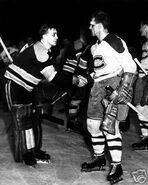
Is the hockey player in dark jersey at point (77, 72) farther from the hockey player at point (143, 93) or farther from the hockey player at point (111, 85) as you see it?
the hockey player at point (111, 85)

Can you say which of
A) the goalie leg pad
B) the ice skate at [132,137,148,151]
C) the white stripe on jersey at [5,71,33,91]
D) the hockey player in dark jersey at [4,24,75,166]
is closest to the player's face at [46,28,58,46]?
the hockey player in dark jersey at [4,24,75,166]

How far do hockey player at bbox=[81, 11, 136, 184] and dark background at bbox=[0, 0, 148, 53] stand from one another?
8057mm

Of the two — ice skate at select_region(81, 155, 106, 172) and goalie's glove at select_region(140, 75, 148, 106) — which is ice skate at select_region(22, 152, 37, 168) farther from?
goalie's glove at select_region(140, 75, 148, 106)

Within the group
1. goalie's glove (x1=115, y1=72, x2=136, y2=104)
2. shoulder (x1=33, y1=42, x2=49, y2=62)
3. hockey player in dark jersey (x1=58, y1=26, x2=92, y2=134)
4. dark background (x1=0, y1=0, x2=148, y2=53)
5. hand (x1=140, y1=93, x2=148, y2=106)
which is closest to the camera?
goalie's glove (x1=115, y1=72, x2=136, y2=104)

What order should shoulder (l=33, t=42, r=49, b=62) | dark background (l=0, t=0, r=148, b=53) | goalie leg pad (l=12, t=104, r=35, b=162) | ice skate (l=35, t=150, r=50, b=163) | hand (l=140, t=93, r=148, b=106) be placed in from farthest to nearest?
dark background (l=0, t=0, r=148, b=53) < hand (l=140, t=93, r=148, b=106) < ice skate (l=35, t=150, r=50, b=163) < goalie leg pad (l=12, t=104, r=35, b=162) < shoulder (l=33, t=42, r=49, b=62)

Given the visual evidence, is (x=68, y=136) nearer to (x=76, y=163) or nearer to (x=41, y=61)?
(x=76, y=163)

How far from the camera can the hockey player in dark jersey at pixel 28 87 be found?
370 centimetres

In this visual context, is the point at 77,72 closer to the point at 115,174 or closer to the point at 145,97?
the point at 145,97

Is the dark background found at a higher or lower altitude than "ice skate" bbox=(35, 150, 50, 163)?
higher

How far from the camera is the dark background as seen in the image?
453 inches

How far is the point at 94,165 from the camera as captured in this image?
378 cm

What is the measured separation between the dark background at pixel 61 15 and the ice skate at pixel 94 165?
8048mm

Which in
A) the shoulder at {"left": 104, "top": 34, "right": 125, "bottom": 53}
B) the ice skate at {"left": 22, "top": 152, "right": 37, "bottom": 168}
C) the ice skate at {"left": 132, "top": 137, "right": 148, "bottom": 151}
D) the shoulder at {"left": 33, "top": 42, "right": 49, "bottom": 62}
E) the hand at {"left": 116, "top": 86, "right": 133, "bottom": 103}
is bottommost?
Result: the ice skate at {"left": 132, "top": 137, "right": 148, "bottom": 151}

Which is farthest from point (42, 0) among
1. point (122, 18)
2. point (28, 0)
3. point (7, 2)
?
point (122, 18)
